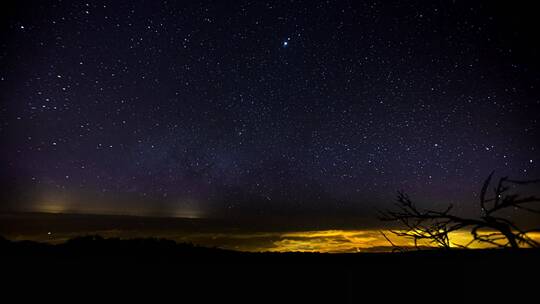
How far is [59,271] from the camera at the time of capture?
1.95 metres

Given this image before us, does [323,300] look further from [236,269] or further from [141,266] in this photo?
[141,266]

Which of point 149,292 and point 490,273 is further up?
point 490,273

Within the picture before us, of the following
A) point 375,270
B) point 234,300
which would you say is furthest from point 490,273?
point 234,300

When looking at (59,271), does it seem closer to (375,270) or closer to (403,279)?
(375,270)

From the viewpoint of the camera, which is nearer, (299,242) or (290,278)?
(290,278)

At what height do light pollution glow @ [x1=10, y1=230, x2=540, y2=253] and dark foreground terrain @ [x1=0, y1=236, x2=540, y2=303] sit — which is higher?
dark foreground terrain @ [x1=0, y1=236, x2=540, y2=303]

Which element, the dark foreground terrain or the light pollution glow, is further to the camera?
the light pollution glow

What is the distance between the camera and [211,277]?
1.89 metres

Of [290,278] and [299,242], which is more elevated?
[290,278]

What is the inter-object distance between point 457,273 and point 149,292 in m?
1.75

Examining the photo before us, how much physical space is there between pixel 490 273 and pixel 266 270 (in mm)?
1237

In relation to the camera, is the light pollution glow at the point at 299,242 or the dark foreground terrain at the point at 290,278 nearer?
the dark foreground terrain at the point at 290,278

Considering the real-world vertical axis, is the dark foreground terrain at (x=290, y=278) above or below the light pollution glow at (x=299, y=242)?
above

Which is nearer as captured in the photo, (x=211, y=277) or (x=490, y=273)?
(x=490, y=273)
